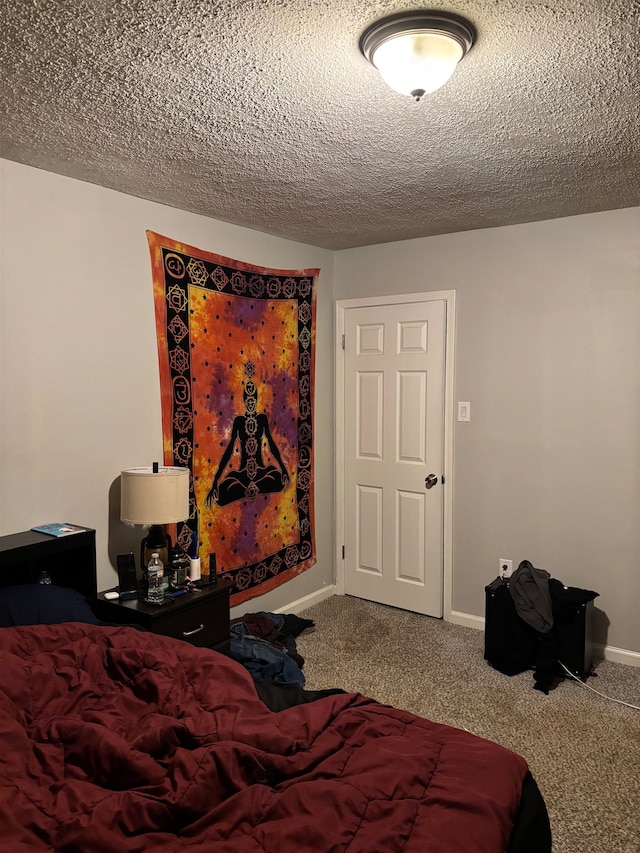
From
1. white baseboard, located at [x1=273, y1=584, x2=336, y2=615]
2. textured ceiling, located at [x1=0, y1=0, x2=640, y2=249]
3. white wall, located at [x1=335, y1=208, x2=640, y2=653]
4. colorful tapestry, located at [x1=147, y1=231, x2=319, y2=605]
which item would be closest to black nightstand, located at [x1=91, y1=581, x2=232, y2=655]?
colorful tapestry, located at [x1=147, y1=231, x2=319, y2=605]

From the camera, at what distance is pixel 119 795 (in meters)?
1.37

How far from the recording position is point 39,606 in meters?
2.36

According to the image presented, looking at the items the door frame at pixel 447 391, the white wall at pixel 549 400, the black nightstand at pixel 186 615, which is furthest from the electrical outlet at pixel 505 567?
the black nightstand at pixel 186 615

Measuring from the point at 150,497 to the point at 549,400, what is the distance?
7.65 feet

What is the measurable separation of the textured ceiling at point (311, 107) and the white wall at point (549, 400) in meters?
0.43

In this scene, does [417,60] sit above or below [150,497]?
above

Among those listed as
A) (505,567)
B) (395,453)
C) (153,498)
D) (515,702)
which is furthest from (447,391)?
(153,498)

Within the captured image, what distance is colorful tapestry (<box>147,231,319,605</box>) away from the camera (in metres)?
3.33

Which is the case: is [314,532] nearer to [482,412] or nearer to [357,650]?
[357,650]

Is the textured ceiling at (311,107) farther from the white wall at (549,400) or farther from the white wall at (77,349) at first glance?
the white wall at (549,400)

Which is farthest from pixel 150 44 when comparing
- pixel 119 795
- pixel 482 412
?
pixel 482 412

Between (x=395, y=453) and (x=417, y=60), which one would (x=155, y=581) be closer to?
(x=395, y=453)

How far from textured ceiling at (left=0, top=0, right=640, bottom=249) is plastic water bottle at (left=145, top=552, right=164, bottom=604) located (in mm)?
1734

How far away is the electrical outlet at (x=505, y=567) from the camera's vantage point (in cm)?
388
